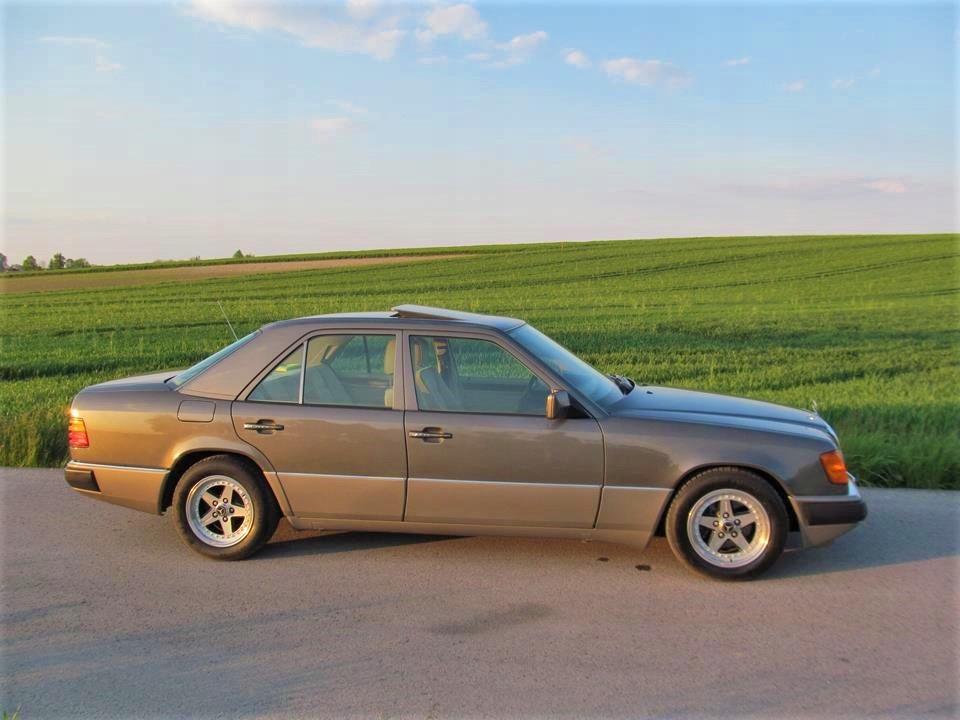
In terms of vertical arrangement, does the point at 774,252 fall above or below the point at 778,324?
above

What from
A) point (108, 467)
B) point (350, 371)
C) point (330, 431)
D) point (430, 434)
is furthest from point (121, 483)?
point (430, 434)

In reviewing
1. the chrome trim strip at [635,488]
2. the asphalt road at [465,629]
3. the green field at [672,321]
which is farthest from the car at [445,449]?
the green field at [672,321]

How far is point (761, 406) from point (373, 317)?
8.49 ft

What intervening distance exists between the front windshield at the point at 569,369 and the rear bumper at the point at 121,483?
2376mm

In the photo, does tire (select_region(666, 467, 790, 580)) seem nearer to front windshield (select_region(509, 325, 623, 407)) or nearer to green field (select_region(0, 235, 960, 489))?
front windshield (select_region(509, 325, 623, 407))

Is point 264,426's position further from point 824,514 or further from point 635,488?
point 824,514

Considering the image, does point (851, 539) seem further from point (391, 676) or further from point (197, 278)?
point (197, 278)

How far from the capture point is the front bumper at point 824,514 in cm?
447

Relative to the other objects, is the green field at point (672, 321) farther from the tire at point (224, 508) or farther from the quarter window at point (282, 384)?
the quarter window at point (282, 384)

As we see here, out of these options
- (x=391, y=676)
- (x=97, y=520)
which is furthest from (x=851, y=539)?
(x=97, y=520)

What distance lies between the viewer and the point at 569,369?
504 centimetres

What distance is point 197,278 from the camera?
121 feet

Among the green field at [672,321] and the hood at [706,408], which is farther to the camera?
the green field at [672,321]

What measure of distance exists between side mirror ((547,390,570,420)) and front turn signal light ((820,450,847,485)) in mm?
1461
